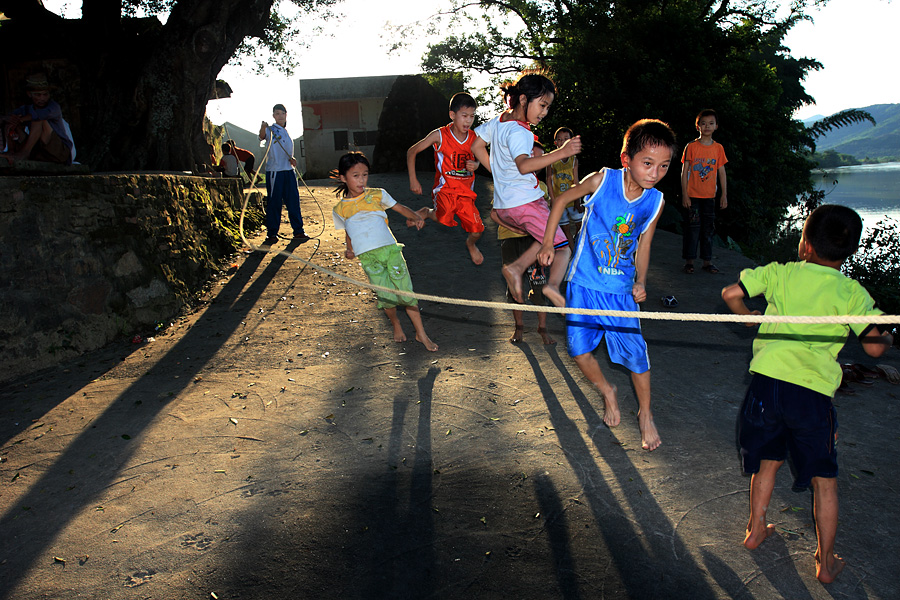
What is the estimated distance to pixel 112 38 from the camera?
12.3 m

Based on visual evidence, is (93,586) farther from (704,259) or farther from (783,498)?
(704,259)

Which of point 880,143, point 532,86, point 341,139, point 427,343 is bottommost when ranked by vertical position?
point 427,343

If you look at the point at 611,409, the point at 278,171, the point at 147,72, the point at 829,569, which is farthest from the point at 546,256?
the point at 147,72

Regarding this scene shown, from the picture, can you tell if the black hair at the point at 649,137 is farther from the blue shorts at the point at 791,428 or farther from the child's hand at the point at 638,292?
the blue shorts at the point at 791,428

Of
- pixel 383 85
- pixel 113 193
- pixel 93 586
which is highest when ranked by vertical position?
pixel 383 85

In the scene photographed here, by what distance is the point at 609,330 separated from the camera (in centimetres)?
345

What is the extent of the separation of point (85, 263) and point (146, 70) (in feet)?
23.5

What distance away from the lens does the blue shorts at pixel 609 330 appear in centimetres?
340

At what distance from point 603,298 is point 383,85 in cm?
3177

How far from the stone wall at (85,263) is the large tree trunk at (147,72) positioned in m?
4.92

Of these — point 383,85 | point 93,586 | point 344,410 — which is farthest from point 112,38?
point 383,85

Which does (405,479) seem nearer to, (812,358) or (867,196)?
(812,358)

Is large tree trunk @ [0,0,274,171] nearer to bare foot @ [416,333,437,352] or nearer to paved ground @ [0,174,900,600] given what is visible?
paved ground @ [0,174,900,600]

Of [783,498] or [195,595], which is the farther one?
[783,498]
